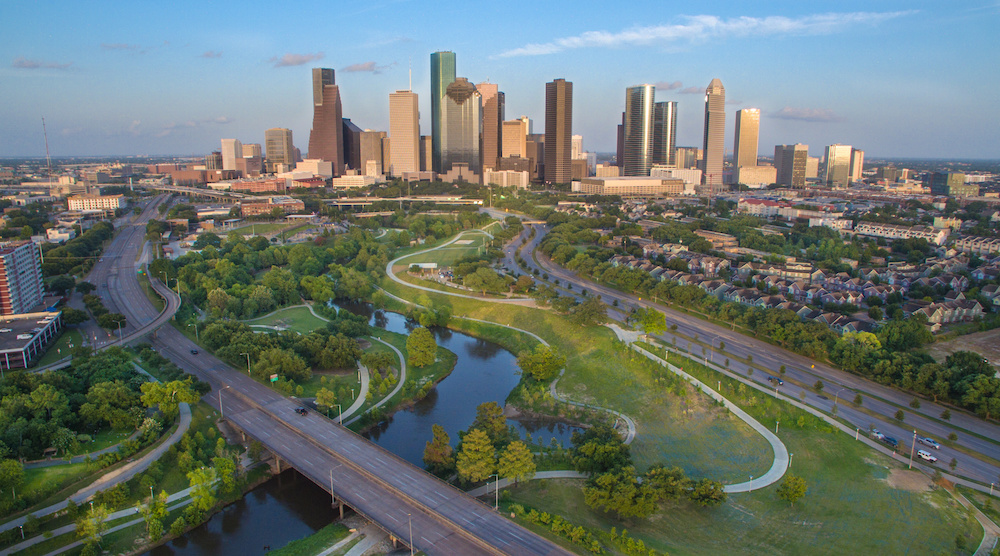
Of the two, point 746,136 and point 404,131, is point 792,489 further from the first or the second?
point 746,136

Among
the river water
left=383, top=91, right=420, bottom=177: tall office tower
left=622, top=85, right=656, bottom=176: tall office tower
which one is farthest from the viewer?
left=622, top=85, right=656, bottom=176: tall office tower

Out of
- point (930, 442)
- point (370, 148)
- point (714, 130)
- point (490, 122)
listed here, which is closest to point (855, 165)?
point (714, 130)

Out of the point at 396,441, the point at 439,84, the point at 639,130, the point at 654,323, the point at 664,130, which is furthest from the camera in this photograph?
the point at 664,130

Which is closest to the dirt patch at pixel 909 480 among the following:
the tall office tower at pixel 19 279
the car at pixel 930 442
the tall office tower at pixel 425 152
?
the car at pixel 930 442

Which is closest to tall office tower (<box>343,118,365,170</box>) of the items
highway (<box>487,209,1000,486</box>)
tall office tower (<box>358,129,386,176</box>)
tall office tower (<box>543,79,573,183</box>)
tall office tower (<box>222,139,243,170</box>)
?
tall office tower (<box>358,129,386,176</box>)

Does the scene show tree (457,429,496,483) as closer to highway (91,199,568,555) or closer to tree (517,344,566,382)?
highway (91,199,568,555)

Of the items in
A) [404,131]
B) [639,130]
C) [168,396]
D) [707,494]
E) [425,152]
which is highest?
[639,130]

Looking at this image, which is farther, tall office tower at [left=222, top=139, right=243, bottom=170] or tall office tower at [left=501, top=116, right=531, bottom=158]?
tall office tower at [left=222, top=139, right=243, bottom=170]

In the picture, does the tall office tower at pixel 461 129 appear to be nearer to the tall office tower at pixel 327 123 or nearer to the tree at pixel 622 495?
the tall office tower at pixel 327 123
